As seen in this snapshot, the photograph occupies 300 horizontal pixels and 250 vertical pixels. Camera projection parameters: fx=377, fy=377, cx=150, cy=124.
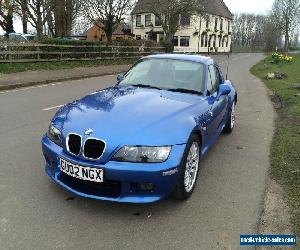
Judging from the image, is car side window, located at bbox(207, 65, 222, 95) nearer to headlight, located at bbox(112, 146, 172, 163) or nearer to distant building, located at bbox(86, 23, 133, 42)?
headlight, located at bbox(112, 146, 172, 163)

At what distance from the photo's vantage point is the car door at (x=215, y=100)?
5.40 m

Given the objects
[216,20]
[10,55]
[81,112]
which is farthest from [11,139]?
[216,20]

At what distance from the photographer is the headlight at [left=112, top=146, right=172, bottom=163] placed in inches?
145

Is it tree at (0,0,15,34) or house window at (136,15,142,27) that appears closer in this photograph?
tree at (0,0,15,34)

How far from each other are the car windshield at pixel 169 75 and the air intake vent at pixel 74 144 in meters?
1.88

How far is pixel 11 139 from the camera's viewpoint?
642cm

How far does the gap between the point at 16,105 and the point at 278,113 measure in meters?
6.90

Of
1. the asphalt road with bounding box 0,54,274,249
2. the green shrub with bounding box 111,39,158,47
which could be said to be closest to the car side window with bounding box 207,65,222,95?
the asphalt road with bounding box 0,54,274,249

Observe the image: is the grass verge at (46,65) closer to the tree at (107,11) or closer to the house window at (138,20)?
the tree at (107,11)

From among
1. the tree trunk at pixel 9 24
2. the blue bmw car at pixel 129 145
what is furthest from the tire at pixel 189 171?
the tree trunk at pixel 9 24

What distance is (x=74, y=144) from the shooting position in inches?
153

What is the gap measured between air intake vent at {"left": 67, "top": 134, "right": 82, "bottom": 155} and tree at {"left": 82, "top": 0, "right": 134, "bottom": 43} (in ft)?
104

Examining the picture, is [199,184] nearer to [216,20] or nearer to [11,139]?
[11,139]

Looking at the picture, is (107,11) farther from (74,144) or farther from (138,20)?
(74,144)
